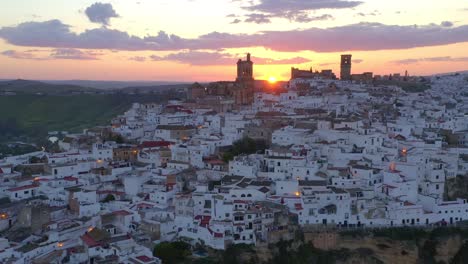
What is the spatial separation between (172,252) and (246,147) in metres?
11.9

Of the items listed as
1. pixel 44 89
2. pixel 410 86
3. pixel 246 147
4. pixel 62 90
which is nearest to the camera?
pixel 246 147

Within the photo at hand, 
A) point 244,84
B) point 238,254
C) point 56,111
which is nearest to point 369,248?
point 238,254

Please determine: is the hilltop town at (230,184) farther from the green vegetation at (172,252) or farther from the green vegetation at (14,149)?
the green vegetation at (14,149)

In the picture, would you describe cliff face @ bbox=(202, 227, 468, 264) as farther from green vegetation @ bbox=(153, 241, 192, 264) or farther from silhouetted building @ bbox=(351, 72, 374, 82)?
silhouetted building @ bbox=(351, 72, 374, 82)

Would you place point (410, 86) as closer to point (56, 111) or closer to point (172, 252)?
point (172, 252)

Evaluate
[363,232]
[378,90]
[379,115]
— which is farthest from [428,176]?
[378,90]

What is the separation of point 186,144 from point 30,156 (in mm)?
12401

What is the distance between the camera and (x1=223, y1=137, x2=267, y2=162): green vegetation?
31.9m

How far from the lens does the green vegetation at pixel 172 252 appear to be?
21.8 metres

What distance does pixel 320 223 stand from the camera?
23875mm

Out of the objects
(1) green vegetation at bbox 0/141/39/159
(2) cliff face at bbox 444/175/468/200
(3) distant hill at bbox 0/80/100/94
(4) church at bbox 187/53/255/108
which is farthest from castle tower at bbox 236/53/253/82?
(3) distant hill at bbox 0/80/100/94

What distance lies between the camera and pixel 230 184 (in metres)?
26.0

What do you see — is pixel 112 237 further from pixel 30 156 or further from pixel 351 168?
pixel 30 156

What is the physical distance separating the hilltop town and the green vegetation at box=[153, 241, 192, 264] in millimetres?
396
